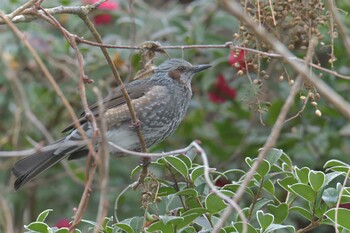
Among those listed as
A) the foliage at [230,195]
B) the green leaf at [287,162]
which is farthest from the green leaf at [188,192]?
the green leaf at [287,162]

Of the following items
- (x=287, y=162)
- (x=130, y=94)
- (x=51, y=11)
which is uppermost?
(x=51, y=11)

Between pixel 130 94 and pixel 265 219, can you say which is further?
pixel 130 94

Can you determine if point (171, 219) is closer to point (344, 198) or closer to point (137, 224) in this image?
point (137, 224)

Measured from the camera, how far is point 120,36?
5086 mm

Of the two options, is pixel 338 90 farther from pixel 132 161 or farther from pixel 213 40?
pixel 132 161

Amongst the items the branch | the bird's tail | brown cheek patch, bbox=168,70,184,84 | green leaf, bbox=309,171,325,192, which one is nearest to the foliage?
green leaf, bbox=309,171,325,192

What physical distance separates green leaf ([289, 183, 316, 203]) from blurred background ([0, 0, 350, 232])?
1845mm

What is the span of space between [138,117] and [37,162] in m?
0.65

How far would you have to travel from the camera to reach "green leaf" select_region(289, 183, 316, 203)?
8.20 ft

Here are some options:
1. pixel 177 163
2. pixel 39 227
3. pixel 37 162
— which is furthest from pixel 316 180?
pixel 37 162

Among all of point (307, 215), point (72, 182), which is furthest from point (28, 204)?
point (307, 215)

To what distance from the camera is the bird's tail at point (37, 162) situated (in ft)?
11.1

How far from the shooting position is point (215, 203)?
8.34ft

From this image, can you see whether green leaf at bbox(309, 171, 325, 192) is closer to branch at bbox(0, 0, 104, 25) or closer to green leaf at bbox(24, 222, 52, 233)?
green leaf at bbox(24, 222, 52, 233)
